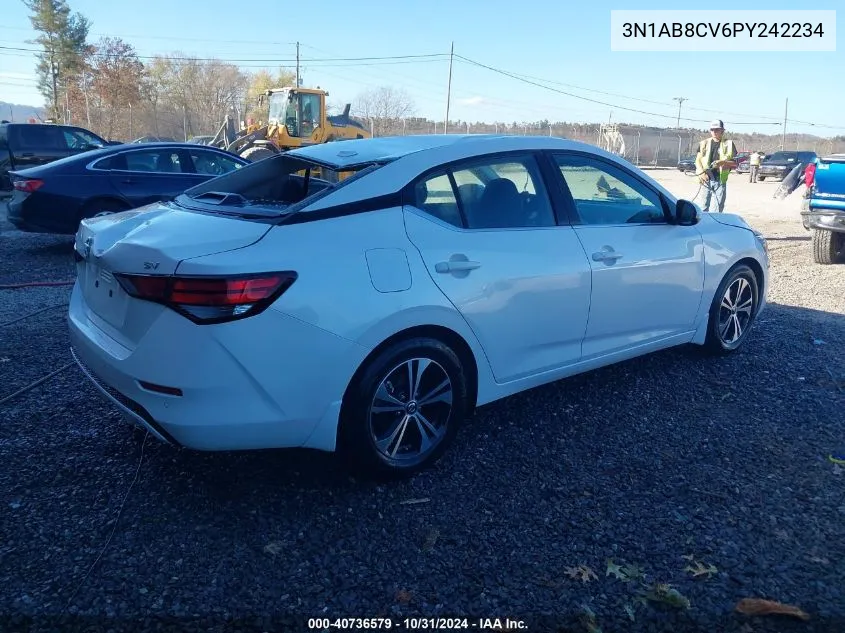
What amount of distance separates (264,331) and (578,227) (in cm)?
200

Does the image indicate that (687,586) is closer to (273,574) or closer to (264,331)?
(273,574)

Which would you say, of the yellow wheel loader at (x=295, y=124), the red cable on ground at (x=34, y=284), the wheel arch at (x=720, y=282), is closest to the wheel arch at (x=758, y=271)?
the wheel arch at (x=720, y=282)

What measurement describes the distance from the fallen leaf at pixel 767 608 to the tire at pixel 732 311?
2.70m

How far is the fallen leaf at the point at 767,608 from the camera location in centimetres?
232

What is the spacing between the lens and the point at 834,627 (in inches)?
89.2

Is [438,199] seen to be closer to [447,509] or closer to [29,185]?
[447,509]

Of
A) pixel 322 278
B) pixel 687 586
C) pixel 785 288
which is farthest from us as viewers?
pixel 785 288

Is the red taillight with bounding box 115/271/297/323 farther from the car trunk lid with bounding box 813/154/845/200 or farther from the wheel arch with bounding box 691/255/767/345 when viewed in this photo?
the car trunk lid with bounding box 813/154/845/200

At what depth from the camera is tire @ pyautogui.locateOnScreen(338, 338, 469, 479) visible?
2.87 meters

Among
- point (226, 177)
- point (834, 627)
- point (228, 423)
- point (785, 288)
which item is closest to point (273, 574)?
point (228, 423)

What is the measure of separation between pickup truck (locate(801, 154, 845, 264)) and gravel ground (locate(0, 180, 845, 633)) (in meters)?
5.28

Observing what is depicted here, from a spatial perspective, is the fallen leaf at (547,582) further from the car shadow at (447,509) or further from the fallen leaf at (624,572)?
the fallen leaf at (624,572)

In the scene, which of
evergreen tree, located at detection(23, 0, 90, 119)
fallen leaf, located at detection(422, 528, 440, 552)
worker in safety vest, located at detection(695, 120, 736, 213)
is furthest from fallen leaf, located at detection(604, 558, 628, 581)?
evergreen tree, located at detection(23, 0, 90, 119)

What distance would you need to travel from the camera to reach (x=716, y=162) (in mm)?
10086
